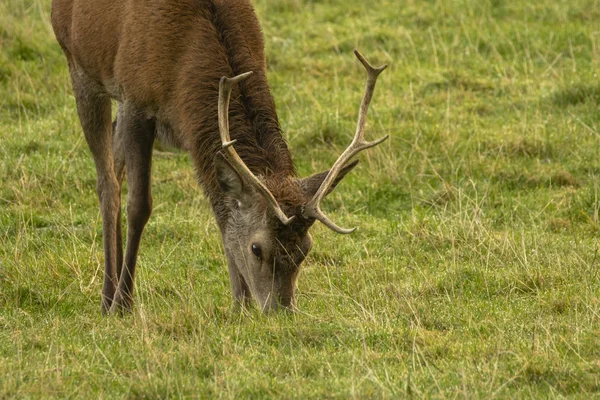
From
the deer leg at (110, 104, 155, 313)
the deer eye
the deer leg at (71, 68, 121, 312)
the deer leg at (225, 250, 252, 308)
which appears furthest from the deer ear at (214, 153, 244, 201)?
the deer leg at (71, 68, 121, 312)

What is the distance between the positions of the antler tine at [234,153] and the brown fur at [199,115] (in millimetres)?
112

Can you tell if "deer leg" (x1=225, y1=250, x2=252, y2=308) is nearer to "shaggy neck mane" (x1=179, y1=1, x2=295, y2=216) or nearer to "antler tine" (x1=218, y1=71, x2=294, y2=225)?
"shaggy neck mane" (x1=179, y1=1, x2=295, y2=216)

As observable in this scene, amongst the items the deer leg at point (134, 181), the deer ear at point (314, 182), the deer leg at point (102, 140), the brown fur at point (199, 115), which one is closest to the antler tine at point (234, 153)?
the brown fur at point (199, 115)

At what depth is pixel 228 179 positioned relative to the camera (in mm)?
6266

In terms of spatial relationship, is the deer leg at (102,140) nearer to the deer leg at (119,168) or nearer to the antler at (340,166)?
the deer leg at (119,168)

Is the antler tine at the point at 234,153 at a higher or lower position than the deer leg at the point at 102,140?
higher

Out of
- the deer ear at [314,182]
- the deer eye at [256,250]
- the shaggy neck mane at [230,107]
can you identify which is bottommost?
the deer eye at [256,250]

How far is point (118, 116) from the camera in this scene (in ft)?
24.4

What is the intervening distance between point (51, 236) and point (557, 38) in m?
5.66

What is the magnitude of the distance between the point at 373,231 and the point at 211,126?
6.41ft

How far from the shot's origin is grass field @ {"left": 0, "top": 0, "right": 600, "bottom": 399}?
5.32m

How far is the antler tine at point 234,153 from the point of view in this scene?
5949 millimetres

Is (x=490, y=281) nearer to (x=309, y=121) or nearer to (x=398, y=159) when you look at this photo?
(x=398, y=159)

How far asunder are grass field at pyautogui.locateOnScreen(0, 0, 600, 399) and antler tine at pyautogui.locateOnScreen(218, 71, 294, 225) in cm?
57
